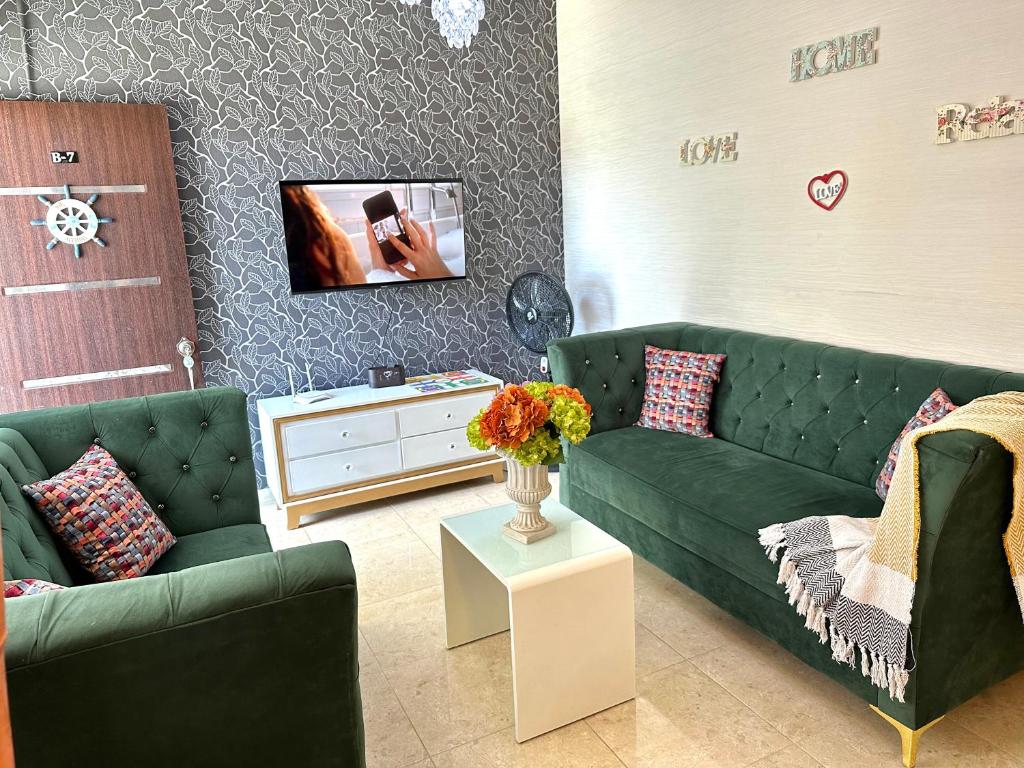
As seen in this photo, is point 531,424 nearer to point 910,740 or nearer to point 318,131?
point 910,740

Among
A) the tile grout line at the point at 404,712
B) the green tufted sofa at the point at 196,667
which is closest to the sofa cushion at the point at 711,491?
the tile grout line at the point at 404,712

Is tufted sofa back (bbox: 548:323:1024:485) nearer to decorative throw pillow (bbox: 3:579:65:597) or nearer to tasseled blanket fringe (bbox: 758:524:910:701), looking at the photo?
tasseled blanket fringe (bbox: 758:524:910:701)

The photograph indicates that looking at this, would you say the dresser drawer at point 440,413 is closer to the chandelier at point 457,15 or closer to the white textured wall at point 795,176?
the white textured wall at point 795,176

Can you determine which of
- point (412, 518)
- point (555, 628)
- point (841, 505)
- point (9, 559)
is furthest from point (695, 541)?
point (9, 559)

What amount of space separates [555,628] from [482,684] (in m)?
0.45

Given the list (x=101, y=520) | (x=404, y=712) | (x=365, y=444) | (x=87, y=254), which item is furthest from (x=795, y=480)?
(x=87, y=254)

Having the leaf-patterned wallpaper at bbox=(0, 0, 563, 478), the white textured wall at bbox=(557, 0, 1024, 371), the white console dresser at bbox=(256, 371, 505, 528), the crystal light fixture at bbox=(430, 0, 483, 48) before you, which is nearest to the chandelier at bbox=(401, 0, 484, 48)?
the crystal light fixture at bbox=(430, 0, 483, 48)

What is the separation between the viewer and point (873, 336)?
2.93 metres

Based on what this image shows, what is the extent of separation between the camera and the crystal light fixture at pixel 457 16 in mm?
2660

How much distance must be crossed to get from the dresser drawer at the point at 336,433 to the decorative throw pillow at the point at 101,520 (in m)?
1.42

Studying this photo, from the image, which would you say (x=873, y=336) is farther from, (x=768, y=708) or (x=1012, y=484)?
(x=768, y=708)

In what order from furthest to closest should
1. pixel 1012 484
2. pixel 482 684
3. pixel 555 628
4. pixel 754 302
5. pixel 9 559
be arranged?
pixel 754 302
pixel 482 684
pixel 555 628
pixel 1012 484
pixel 9 559

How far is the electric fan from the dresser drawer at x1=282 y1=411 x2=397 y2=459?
920 millimetres

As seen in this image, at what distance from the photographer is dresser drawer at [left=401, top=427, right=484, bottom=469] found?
396 centimetres
